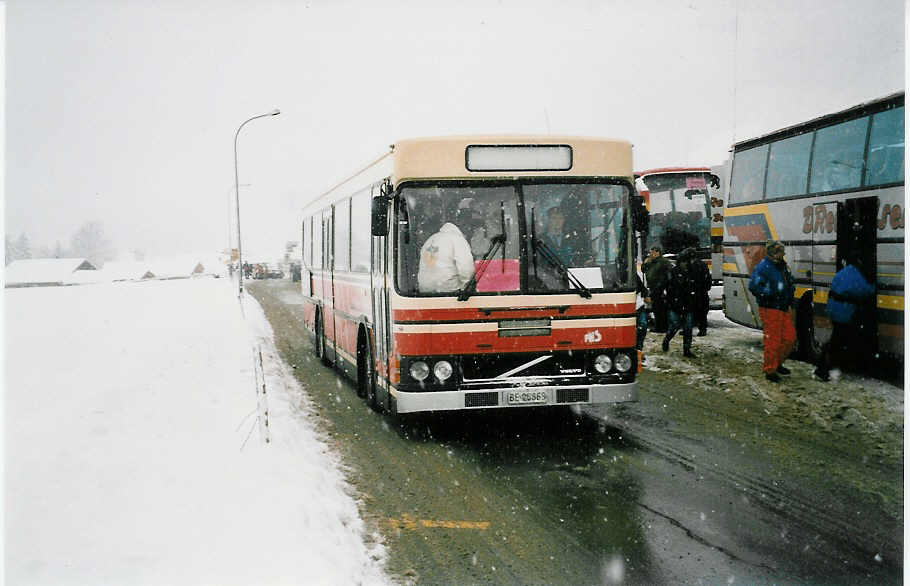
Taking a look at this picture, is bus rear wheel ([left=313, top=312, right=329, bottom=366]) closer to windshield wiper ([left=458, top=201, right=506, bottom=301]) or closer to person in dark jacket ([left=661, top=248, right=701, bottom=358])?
person in dark jacket ([left=661, top=248, right=701, bottom=358])

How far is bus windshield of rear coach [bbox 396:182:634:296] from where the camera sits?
799 centimetres

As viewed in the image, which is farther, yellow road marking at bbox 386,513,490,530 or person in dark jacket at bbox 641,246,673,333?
person in dark jacket at bbox 641,246,673,333

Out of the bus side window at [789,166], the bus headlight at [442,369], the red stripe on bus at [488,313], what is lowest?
the bus headlight at [442,369]

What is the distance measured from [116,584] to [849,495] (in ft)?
17.5

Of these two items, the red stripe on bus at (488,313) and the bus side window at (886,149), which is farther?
the bus side window at (886,149)

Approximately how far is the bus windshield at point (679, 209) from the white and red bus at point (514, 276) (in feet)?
51.4

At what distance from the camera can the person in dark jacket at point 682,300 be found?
47.9ft

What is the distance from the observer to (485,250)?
800 centimetres

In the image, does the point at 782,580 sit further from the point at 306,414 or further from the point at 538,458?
the point at 306,414

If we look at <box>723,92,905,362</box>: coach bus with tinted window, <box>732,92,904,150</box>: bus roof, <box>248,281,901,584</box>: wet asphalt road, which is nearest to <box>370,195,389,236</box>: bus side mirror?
<box>248,281,901,584</box>: wet asphalt road

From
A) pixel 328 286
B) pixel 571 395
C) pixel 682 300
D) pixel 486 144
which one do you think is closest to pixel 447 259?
pixel 486 144

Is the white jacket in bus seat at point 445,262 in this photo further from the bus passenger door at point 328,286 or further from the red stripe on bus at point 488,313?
the bus passenger door at point 328,286

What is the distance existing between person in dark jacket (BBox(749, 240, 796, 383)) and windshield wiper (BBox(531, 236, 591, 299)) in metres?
4.65

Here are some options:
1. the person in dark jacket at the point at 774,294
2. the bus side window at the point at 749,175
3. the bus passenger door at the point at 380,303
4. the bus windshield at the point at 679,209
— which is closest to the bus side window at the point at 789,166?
the bus side window at the point at 749,175
